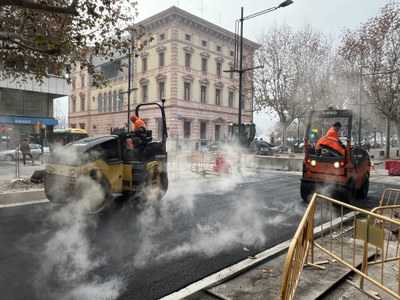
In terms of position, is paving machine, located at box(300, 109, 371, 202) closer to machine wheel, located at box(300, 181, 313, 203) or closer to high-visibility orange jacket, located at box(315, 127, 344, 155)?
machine wheel, located at box(300, 181, 313, 203)

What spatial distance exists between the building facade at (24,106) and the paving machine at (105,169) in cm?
2126

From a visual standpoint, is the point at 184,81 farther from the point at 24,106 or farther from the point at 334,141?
the point at 334,141

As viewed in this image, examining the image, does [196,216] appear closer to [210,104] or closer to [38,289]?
[38,289]

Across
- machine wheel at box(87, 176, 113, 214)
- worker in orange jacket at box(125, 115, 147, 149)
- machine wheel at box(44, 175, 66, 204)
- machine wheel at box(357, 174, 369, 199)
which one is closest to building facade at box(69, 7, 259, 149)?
machine wheel at box(357, 174, 369, 199)

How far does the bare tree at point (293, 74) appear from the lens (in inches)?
1000

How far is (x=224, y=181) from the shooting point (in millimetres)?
11961

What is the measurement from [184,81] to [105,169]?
30.1 meters

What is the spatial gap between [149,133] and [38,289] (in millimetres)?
4612

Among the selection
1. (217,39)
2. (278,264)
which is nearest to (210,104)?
(217,39)

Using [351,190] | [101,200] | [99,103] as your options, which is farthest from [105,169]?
[99,103]

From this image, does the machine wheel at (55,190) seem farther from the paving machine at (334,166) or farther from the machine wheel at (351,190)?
the machine wheel at (351,190)

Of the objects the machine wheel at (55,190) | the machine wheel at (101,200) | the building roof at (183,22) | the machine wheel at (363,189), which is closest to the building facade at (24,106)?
the building roof at (183,22)

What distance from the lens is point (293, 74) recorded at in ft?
86.1

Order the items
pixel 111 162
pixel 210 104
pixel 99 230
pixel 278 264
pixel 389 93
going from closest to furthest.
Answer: pixel 278 264 → pixel 99 230 → pixel 111 162 → pixel 389 93 → pixel 210 104
